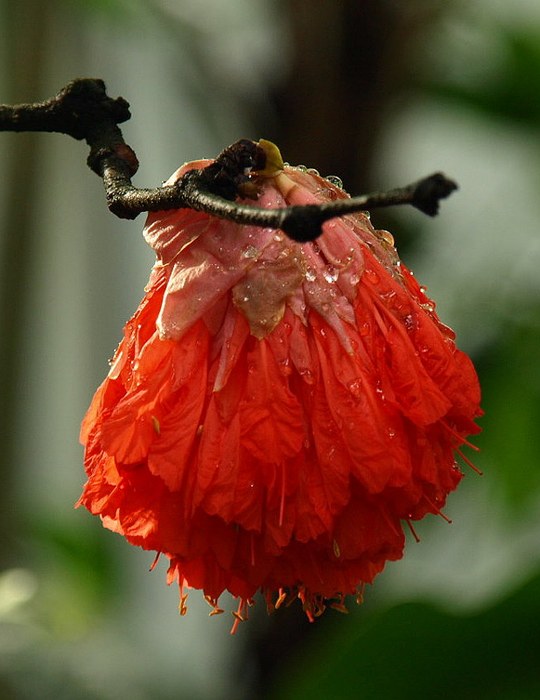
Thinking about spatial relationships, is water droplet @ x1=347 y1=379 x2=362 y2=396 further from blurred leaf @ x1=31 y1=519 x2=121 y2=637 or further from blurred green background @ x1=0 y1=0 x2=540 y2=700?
blurred leaf @ x1=31 y1=519 x2=121 y2=637

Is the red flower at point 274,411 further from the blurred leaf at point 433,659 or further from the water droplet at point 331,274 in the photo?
the blurred leaf at point 433,659

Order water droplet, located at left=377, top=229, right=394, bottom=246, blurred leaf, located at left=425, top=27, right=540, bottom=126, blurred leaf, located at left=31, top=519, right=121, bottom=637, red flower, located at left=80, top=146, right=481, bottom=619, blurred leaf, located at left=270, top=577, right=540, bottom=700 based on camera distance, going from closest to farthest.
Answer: red flower, located at left=80, top=146, right=481, bottom=619 → water droplet, located at left=377, top=229, right=394, bottom=246 → blurred leaf, located at left=270, top=577, right=540, bottom=700 → blurred leaf, located at left=425, top=27, right=540, bottom=126 → blurred leaf, located at left=31, top=519, right=121, bottom=637

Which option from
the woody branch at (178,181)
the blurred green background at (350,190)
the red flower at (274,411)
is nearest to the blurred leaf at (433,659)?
the red flower at (274,411)

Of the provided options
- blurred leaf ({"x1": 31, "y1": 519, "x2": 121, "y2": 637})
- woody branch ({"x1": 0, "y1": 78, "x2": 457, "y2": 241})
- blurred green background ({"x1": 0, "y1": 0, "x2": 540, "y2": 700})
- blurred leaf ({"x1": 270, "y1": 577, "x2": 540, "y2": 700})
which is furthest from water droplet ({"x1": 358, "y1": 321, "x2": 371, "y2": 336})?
blurred leaf ({"x1": 31, "y1": 519, "x2": 121, "y2": 637})

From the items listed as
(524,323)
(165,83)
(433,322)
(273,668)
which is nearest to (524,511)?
(524,323)

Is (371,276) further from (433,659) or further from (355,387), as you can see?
(433,659)

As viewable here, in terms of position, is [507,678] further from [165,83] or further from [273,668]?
[165,83]
